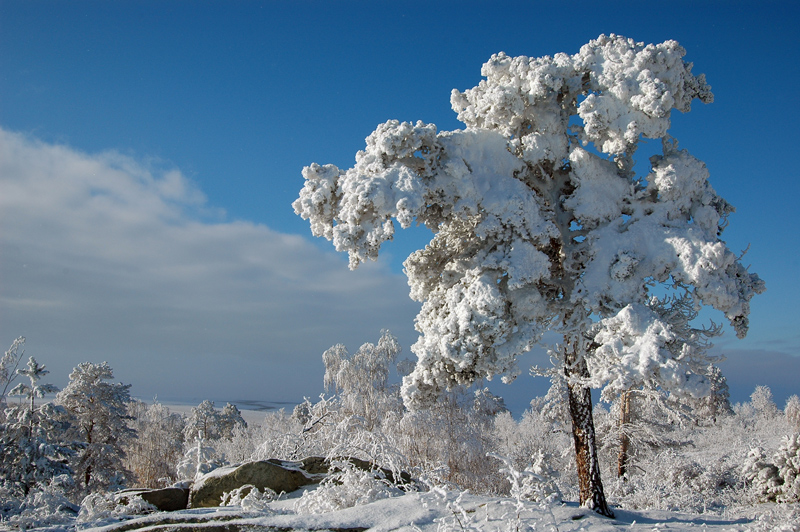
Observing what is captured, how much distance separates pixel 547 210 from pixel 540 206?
16cm

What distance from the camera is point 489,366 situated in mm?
7770

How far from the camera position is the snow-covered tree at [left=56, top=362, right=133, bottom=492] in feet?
66.8

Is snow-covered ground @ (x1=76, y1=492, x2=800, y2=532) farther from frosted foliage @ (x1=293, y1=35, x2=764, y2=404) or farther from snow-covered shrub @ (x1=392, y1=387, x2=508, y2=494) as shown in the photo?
snow-covered shrub @ (x1=392, y1=387, x2=508, y2=494)

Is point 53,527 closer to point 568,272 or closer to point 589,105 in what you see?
point 568,272

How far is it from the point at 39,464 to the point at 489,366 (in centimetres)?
1718

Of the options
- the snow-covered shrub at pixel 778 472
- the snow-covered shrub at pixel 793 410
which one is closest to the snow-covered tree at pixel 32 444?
the snow-covered shrub at pixel 778 472

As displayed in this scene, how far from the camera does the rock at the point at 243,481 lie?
9242 millimetres

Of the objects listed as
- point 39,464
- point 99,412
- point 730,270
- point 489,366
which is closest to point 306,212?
point 489,366

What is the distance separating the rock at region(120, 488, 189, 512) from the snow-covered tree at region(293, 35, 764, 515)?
5.40m

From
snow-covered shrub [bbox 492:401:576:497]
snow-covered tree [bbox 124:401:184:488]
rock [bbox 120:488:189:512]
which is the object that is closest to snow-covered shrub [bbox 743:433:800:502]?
snow-covered shrub [bbox 492:401:576:497]

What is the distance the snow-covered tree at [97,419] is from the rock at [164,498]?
13753mm

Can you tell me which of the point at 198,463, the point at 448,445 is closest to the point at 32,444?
the point at 198,463

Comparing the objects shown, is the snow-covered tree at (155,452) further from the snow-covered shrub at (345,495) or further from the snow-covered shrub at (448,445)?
the snow-covered shrub at (345,495)

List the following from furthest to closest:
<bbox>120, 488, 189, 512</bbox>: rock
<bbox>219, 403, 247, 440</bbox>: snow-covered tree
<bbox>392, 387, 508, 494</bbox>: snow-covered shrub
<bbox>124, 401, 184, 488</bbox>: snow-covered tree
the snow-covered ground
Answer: <bbox>219, 403, 247, 440</bbox>: snow-covered tree, <bbox>124, 401, 184, 488</bbox>: snow-covered tree, <bbox>392, 387, 508, 494</bbox>: snow-covered shrub, <bbox>120, 488, 189, 512</bbox>: rock, the snow-covered ground
